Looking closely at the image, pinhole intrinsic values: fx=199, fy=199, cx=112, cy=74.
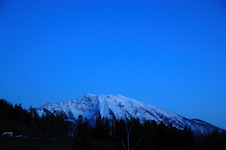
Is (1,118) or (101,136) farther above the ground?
(1,118)

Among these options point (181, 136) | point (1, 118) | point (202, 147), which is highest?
point (1, 118)

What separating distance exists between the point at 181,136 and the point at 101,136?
169 ft

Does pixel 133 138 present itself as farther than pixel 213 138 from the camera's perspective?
Yes

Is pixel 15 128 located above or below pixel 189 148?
above

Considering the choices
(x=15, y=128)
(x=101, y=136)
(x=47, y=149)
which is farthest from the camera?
(x=101, y=136)

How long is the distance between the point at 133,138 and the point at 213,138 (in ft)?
91.8

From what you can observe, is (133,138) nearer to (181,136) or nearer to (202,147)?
(181,136)

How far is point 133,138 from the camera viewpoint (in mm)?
77188

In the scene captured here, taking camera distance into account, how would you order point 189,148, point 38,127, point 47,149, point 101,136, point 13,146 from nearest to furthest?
point 13,146, point 47,149, point 189,148, point 101,136, point 38,127

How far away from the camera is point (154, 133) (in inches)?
2864

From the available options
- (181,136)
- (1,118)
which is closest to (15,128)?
(1,118)

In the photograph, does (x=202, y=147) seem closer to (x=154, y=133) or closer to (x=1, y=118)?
(x=154, y=133)

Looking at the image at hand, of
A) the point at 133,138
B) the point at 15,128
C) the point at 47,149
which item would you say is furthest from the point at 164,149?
the point at 15,128

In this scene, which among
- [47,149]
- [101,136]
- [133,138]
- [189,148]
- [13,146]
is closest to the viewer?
[13,146]
